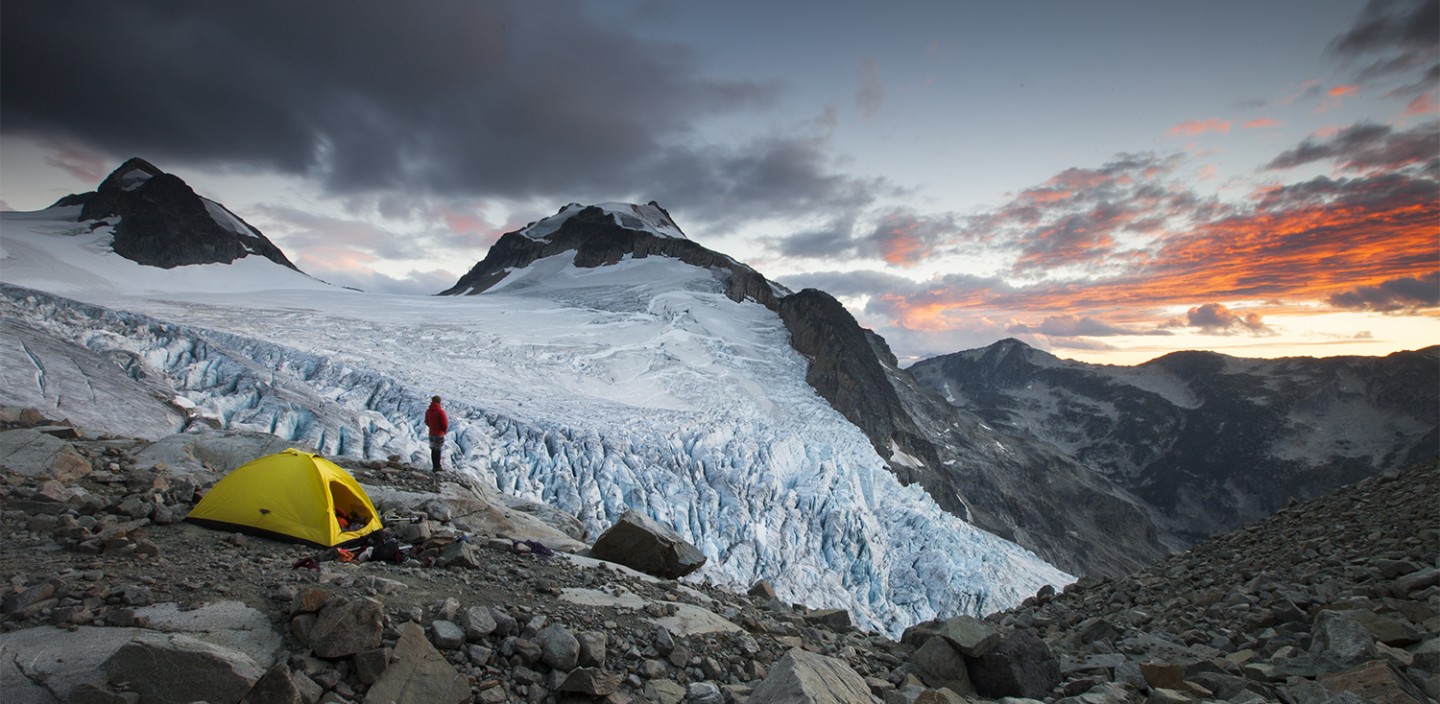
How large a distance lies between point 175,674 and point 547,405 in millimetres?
18395

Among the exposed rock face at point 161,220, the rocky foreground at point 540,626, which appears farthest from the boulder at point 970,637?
the exposed rock face at point 161,220

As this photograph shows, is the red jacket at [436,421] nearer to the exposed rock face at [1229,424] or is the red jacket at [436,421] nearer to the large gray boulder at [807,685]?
the large gray boulder at [807,685]

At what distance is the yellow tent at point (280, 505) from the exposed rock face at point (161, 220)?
43.8 meters

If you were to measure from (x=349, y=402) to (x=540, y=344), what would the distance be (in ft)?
35.2

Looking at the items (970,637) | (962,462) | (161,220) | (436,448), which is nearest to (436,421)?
(436,448)

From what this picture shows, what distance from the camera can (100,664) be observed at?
10.6 ft

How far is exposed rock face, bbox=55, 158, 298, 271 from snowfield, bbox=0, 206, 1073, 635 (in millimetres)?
3947

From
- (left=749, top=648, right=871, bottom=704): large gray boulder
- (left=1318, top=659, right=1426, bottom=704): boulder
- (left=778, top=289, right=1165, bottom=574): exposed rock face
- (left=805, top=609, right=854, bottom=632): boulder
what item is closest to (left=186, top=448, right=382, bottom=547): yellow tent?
→ (left=749, top=648, right=871, bottom=704): large gray boulder

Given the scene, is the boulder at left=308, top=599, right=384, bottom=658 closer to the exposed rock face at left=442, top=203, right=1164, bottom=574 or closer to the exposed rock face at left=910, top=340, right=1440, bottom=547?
the exposed rock face at left=442, top=203, right=1164, bottom=574

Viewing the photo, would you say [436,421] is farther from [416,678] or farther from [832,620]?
[416,678]

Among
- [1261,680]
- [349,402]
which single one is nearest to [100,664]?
[1261,680]

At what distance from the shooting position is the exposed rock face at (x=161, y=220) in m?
38.7

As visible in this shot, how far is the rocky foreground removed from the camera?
3482 mm

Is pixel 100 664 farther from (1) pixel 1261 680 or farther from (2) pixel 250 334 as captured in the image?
(2) pixel 250 334
